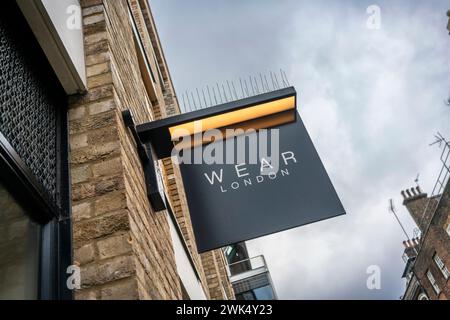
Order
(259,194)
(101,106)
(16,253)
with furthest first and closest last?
(259,194), (101,106), (16,253)

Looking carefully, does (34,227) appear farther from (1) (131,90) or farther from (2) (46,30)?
(1) (131,90)

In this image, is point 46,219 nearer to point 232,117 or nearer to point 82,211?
point 82,211

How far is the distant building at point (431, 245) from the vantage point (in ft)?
61.7

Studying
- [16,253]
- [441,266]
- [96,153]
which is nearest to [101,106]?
[96,153]

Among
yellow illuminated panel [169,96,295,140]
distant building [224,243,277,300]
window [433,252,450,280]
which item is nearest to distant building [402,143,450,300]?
window [433,252,450,280]

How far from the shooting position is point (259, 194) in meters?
2.68

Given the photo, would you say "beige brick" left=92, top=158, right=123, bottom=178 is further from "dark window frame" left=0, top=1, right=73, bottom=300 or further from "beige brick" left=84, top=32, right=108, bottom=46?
"beige brick" left=84, top=32, right=108, bottom=46

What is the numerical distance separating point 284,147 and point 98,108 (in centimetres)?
133

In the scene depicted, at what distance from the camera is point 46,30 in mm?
2123

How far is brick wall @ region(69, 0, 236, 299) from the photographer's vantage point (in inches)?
70.3

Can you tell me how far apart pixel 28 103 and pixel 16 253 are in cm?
79

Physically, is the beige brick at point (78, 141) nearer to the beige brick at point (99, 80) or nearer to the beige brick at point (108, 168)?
the beige brick at point (108, 168)
